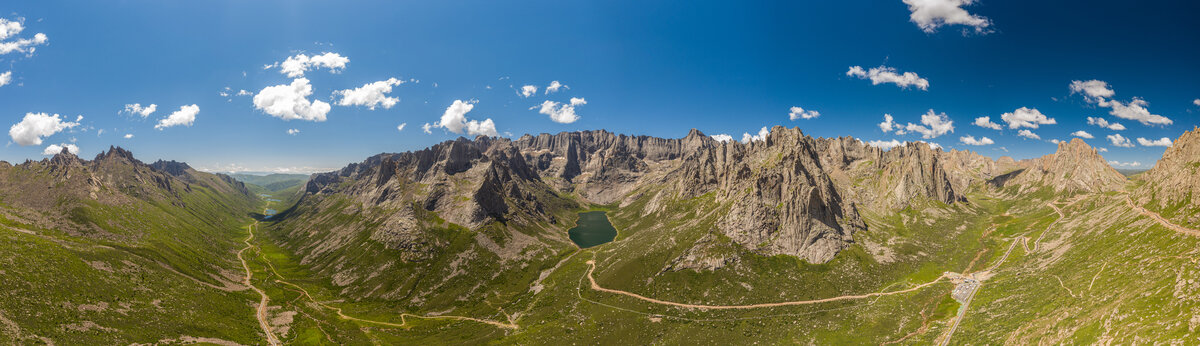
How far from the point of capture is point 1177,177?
460ft

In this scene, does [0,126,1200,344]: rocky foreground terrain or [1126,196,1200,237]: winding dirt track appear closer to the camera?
[0,126,1200,344]: rocky foreground terrain

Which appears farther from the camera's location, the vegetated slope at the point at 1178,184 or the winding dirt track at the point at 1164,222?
the vegetated slope at the point at 1178,184

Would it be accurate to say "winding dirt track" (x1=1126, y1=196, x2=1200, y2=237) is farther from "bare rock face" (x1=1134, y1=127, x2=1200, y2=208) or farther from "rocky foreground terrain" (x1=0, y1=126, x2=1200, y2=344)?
"bare rock face" (x1=1134, y1=127, x2=1200, y2=208)

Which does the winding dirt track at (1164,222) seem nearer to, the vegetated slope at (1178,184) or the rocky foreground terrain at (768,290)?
the rocky foreground terrain at (768,290)

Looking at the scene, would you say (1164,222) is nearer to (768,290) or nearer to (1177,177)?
(1177,177)

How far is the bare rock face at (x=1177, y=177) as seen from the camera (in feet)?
429

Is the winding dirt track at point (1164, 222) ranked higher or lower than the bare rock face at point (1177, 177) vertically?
lower

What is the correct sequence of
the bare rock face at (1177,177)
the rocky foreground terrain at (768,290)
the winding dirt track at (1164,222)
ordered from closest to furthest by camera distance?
the rocky foreground terrain at (768,290) < the winding dirt track at (1164,222) < the bare rock face at (1177,177)

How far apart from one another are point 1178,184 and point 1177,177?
586 cm

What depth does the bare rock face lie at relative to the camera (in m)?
131

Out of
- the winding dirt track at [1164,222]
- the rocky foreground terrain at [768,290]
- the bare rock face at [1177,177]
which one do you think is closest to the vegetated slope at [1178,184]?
the bare rock face at [1177,177]

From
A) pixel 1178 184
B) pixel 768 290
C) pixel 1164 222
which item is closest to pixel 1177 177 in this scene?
pixel 1178 184

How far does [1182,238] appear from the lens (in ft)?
351

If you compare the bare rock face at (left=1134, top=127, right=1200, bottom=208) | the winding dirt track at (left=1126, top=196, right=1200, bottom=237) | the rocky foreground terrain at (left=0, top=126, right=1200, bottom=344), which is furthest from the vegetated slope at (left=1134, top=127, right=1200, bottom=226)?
the winding dirt track at (left=1126, top=196, right=1200, bottom=237)
